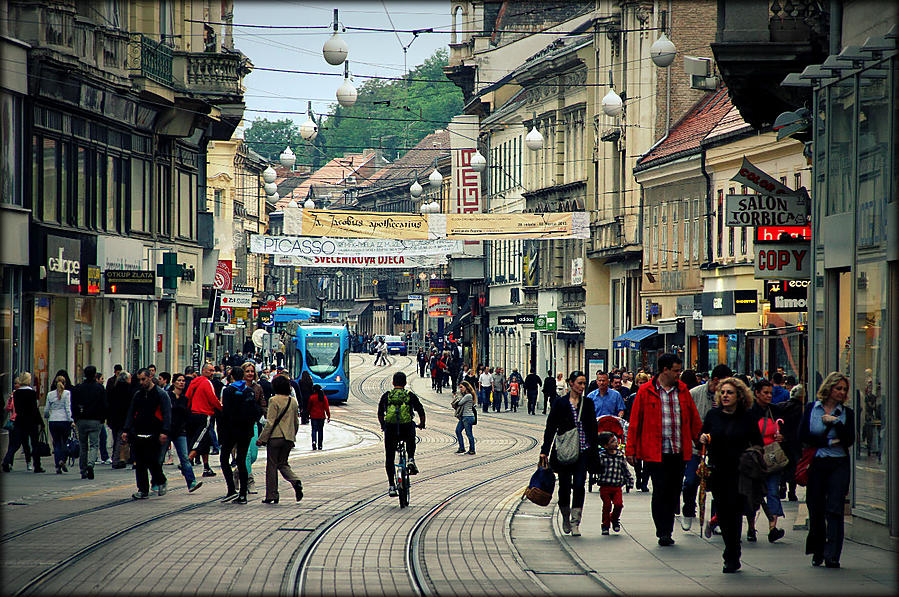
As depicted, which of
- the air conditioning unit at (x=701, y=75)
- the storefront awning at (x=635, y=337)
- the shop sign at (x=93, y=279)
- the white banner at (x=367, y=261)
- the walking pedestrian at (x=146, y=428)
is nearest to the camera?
the walking pedestrian at (x=146, y=428)

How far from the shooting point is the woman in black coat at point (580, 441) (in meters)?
16.3

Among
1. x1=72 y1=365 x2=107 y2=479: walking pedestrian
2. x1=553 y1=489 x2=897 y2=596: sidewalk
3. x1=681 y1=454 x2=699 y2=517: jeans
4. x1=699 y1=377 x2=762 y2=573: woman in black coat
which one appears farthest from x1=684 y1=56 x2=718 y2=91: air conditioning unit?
x1=699 y1=377 x2=762 y2=573: woman in black coat

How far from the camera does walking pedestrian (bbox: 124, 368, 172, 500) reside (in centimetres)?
1977

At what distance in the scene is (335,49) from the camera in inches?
1163

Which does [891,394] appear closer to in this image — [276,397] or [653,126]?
[276,397]

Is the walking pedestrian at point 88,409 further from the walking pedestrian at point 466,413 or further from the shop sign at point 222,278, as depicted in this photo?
the shop sign at point 222,278

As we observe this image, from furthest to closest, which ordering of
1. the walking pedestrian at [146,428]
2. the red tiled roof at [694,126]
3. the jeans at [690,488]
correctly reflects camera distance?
the red tiled roof at [694,126] → the walking pedestrian at [146,428] → the jeans at [690,488]

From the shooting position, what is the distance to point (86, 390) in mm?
24016

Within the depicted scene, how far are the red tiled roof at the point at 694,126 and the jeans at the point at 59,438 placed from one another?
2544cm

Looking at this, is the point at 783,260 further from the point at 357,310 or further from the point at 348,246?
the point at 357,310

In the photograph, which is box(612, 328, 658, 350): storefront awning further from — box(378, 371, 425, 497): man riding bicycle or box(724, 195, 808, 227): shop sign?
box(378, 371, 425, 497): man riding bicycle

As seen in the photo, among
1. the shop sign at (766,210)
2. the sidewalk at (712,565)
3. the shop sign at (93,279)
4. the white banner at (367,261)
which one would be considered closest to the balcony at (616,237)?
the white banner at (367,261)

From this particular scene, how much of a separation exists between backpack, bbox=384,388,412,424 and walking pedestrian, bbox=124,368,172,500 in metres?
2.92

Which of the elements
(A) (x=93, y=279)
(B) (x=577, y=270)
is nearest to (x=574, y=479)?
(A) (x=93, y=279)
